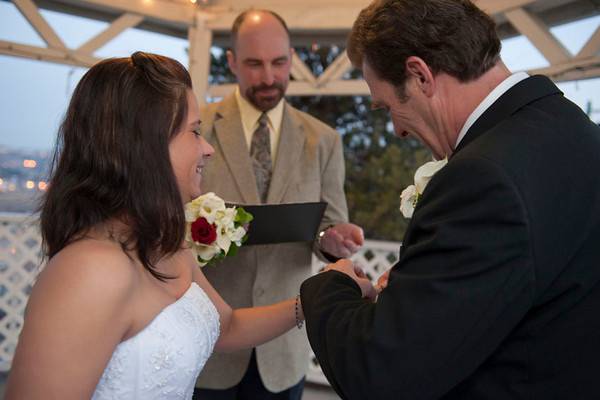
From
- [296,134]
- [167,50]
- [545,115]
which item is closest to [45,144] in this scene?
[167,50]

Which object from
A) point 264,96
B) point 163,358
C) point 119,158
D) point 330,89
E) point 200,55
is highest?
point 200,55

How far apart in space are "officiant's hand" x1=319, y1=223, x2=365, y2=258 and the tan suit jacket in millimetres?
210

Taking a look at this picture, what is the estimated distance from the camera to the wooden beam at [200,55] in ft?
14.9

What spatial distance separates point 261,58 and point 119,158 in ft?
4.71

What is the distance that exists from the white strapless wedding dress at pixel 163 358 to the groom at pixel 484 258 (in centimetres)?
42

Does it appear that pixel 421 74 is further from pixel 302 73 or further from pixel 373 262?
pixel 373 262

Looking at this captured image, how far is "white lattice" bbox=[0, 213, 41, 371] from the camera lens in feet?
16.4

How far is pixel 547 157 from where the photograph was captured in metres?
1.11

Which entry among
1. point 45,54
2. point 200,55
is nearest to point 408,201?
point 200,55

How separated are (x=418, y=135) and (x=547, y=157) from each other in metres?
0.39

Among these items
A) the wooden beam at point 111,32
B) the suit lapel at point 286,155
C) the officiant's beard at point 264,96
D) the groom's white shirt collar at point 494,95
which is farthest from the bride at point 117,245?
the wooden beam at point 111,32

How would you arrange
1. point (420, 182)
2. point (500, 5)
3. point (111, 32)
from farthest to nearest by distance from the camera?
point (111, 32)
point (500, 5)
point (420, 182)

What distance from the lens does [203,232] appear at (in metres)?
2.13

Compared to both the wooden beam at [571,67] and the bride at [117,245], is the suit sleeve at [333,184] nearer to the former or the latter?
the bride at [117,245]
